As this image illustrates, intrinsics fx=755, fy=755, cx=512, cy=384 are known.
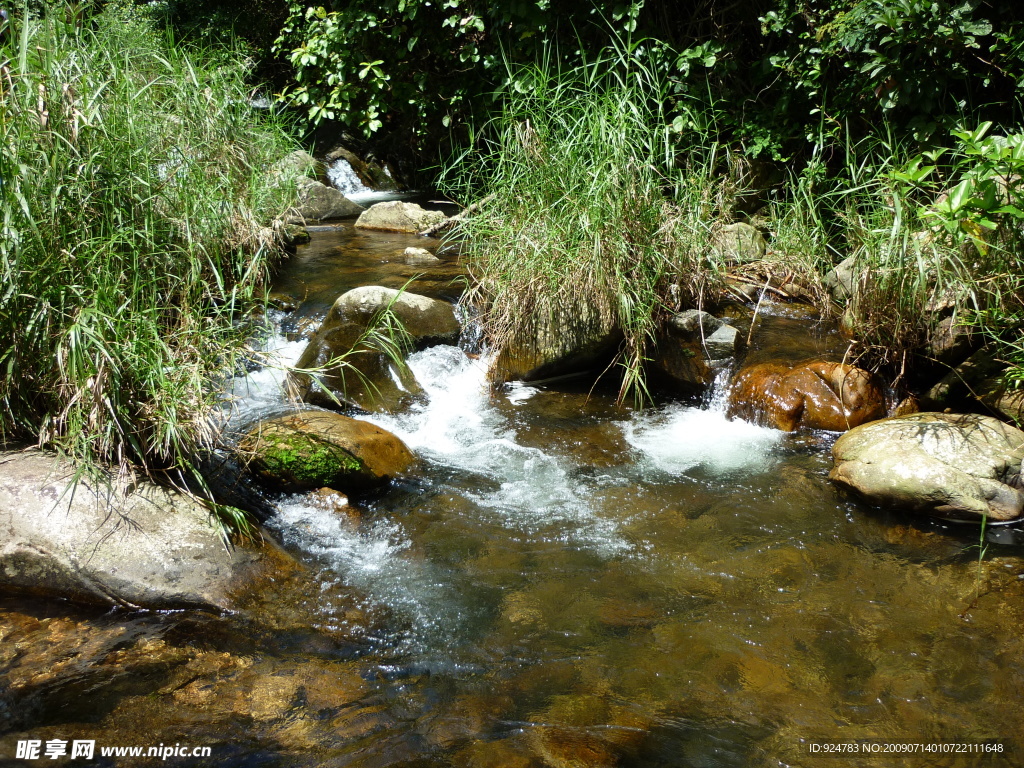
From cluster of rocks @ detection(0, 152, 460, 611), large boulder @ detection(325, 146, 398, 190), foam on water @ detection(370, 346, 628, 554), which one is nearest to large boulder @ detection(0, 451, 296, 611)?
cluster of rocks @ detection(0, 152, 460, 611)

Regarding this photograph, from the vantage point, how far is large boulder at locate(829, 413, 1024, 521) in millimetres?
3721

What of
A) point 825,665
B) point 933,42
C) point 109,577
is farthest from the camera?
point 933,42

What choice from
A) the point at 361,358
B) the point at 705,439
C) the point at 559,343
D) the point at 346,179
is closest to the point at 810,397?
the point at 705,439

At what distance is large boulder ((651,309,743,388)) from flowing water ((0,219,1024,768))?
0.85 m

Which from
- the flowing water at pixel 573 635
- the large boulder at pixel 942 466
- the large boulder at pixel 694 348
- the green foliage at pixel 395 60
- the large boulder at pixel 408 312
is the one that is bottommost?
the flowing water at pixel 573 635

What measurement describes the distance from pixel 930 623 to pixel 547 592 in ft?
5.02

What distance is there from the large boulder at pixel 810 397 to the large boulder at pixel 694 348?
0.25 meters

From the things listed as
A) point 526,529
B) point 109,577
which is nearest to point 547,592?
point 526,529

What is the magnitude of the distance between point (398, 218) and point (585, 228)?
4.28m

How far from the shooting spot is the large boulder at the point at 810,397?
4629 millimetres

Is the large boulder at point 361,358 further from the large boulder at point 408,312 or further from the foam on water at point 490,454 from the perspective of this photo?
the foam on water at point 490,454

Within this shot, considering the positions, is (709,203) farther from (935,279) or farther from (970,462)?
(970,462)

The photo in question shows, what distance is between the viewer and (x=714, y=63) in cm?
666

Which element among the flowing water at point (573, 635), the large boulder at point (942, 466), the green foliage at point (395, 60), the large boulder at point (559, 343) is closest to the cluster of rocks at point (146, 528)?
the flowing water at point (573, 635)
